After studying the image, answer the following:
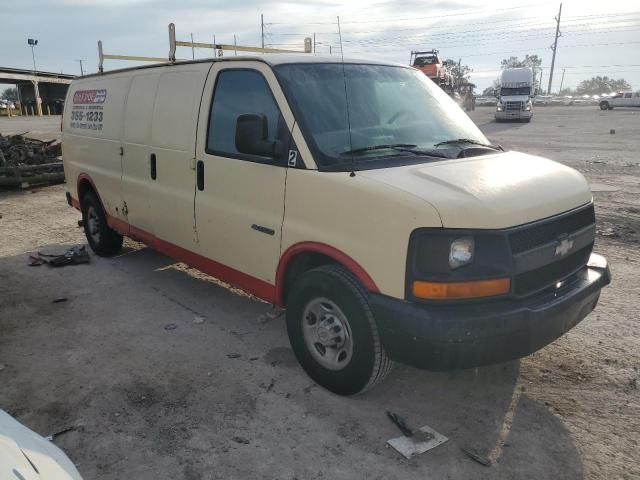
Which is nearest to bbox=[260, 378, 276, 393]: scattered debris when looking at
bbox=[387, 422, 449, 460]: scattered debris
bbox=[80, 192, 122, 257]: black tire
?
bbox=[387, 422, 449, 460]: scattered debris

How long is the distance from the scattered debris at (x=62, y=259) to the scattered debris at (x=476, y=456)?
17.1ft

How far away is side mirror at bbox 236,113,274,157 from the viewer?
345cm

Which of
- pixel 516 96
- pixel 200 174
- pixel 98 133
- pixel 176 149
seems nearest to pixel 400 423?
pixel 200 174

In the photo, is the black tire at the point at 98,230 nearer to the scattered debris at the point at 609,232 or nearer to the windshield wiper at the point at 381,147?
the windshield wiper at the point at 381,147

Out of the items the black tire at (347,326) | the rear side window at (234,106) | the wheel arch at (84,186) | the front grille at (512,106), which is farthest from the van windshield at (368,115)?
the front grille at (512,106)

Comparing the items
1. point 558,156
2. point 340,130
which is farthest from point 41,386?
point 558,156

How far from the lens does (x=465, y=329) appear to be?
9.14ft

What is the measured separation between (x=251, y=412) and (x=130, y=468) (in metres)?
0.79

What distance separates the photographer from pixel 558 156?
15.8 m

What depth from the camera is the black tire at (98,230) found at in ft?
21.2

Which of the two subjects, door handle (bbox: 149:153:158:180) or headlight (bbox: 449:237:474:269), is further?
door handle (bbox: 149:153:158:180)

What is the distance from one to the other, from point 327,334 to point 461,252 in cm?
109

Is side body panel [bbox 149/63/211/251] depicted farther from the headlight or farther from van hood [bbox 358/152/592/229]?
the headlight

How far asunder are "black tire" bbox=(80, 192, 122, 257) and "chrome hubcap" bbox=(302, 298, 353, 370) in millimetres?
Result: 3796
